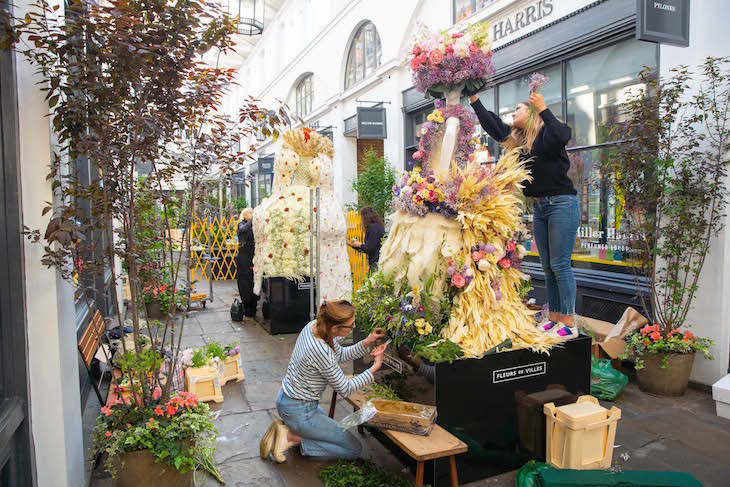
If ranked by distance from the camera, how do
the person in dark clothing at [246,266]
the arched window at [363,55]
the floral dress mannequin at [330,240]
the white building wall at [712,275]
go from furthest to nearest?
the arched window at [363,55]
the person in dark clothing at [246,266]
the floral dress mannequin at [330,240]
the white building wall at [712,275]

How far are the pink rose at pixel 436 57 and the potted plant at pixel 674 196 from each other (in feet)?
7.88

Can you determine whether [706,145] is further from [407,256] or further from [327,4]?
[327,4]

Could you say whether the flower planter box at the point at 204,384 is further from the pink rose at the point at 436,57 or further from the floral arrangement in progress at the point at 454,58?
the pink rose at the point at 436,57

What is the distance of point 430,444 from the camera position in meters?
2.94

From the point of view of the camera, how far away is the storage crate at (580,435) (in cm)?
329

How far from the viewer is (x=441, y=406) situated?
10.6ft

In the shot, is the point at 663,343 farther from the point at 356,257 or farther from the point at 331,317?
the point at 356,257

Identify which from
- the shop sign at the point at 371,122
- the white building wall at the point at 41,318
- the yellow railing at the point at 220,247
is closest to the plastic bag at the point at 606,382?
the white building wall at the point at 41,318

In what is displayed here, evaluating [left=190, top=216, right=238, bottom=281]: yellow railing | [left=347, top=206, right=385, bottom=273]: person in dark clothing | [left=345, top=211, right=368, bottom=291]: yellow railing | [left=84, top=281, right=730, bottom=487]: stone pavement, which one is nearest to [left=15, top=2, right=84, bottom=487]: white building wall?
[left=84, top=281, right=730, bottom=487]: stone pavement

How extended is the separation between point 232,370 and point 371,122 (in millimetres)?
7531

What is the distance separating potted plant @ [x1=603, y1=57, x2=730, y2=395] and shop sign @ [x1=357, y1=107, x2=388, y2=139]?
6954 mm

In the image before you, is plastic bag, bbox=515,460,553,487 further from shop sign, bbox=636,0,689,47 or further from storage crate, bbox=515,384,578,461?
shop sign, bbox=636,0,689,47

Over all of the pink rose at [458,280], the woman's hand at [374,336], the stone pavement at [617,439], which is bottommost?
the stone pavement at [617,439]

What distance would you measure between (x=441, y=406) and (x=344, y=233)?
13.3 ft
